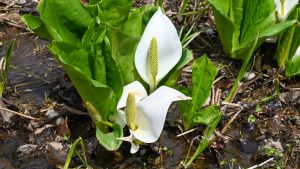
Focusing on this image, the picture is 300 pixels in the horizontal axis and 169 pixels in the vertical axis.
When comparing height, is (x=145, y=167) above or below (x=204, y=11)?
below

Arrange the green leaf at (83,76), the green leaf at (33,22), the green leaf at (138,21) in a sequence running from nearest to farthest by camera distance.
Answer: the green leaf at (83,76)
the green leaf at (33,22)
the green leaf at (138,21)

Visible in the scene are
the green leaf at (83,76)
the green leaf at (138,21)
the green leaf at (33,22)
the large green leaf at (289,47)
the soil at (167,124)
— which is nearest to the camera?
the green leaf at (83,76)

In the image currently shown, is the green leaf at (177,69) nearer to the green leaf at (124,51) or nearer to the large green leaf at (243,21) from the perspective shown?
the green leaf at (124,51)

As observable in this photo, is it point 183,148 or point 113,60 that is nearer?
point 113,60

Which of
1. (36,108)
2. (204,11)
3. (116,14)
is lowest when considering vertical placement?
(36,108)

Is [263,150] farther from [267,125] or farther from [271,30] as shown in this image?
[271,30]

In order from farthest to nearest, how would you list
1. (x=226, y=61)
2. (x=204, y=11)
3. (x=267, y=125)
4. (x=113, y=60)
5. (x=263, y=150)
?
1. (x=204, y=11)
2. (x=226, y=61)
3. (x=267, y=125)
4. (x=263, y=150)
5. (x=113, y=60)

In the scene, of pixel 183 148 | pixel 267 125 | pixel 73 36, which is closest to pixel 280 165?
pixel 267 125

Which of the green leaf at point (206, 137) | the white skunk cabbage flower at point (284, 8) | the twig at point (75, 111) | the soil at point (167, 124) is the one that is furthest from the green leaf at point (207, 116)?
the white skunk cabbage flower at point (284, 8)
